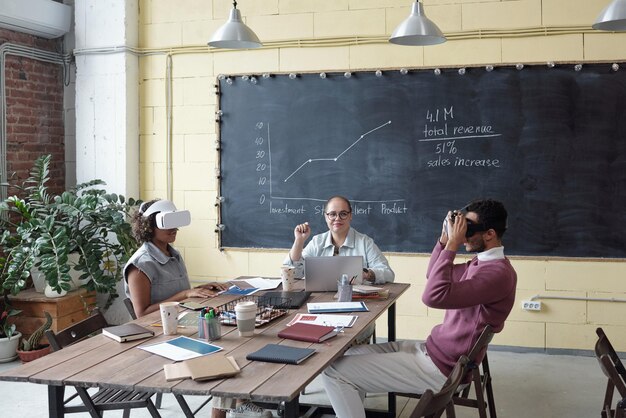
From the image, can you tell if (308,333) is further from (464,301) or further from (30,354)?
(30,354)

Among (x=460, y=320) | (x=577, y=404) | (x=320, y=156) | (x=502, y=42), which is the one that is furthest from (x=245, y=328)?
(x=502, y=42)

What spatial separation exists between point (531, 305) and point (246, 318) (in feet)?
9.85

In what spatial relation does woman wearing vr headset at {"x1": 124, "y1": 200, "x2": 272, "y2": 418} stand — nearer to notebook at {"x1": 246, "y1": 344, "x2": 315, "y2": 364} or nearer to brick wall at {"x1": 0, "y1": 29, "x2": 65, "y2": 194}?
notebook at {"x1": 246, "y1": 344, "x2": 315, "y2": 364}

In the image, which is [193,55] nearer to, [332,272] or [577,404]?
[332,272]

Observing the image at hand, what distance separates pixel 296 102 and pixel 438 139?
1141 mm

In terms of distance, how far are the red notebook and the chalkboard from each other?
102 inches

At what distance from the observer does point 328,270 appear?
3.81m

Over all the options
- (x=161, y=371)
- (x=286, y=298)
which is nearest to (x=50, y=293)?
(x=286, y=298)

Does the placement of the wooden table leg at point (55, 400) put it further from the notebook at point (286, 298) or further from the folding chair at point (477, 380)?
the folding chair at point (477, 380)

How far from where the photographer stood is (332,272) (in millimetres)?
3816

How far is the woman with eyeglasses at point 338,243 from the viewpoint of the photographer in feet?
13.9

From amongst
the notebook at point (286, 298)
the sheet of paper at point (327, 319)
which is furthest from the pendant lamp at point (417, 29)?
the sheet of paper at point (327, 319)

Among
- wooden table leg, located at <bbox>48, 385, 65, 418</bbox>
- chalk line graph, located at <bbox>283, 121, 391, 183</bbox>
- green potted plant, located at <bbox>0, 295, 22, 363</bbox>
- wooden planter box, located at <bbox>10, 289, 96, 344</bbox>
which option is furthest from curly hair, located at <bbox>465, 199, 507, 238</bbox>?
→ green potted plant, located at <bbox>0, 295, 22, 363</bbox>

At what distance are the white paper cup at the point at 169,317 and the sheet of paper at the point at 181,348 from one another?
0.33ft
